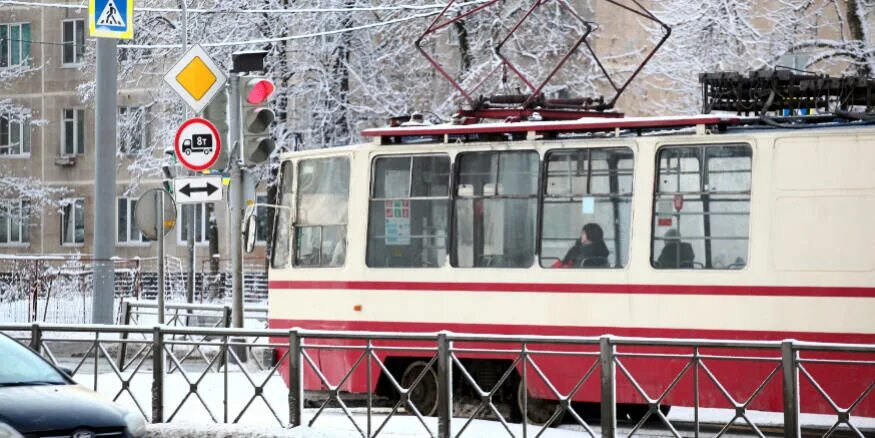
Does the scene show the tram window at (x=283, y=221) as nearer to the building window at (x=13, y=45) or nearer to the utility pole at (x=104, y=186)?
the utility pole at (x=104, y=186)

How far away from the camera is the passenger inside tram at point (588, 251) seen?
567 inches

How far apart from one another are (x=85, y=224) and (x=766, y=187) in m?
39.7

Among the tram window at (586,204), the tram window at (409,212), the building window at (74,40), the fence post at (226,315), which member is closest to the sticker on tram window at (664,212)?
the tram window at (586,204)

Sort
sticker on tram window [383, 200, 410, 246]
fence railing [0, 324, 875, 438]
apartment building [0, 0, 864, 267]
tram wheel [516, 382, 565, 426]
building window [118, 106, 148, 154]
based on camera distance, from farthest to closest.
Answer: apartment building [0, 0, 864, 267] → building window [118, 106, 148, 154] → sticker on tram window [383, 200, 410, 246] → tram wheel [516, 382, 565, 426] → fence railing [0, 324, 875, 438]

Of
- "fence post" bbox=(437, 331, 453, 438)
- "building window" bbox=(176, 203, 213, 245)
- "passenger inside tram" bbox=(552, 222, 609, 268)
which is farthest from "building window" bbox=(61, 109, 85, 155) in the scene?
"fence post" bbox=(437, 331, 453, 438)

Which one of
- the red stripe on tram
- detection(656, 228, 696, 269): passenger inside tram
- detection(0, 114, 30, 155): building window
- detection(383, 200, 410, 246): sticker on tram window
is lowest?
the red stripe on tram

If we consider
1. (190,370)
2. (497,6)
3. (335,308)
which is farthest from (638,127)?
(497,6)

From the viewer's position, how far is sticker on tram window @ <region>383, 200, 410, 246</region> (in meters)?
15.3

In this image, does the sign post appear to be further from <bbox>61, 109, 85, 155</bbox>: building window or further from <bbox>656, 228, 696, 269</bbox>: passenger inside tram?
<bbox>61, 109, 85, 155</bbox>: building window

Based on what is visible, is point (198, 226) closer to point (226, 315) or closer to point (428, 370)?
point (226, 315)

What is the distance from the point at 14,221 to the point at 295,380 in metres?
40.3

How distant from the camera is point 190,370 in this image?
14.2m

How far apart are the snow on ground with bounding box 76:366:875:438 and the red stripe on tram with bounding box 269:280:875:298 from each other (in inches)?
44.1

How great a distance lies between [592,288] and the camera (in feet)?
47.1
